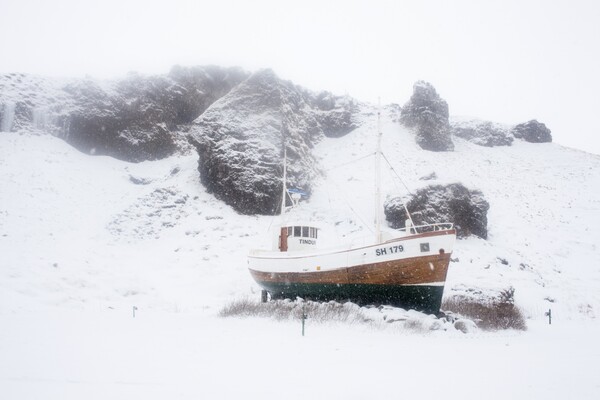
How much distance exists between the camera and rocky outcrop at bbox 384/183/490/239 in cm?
2431

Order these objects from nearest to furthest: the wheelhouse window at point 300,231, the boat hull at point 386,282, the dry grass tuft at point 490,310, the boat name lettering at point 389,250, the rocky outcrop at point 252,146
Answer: the dry grass tuft at point 490,310, the boat hull at point 386,282, the boat name lettering at point 389,250, the wheelhouse window at point 300,231, the rocky outcrop at point 252,146

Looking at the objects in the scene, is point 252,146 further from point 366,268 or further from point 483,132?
point 483,132

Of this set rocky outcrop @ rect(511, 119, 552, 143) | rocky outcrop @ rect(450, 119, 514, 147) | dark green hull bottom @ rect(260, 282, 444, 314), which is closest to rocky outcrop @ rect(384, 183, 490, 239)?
dark green hull bottom @ rect(260, 282, 444, 314)

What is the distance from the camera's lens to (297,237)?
1711cm

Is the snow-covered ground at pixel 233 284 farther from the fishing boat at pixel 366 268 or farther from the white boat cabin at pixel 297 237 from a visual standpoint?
the white boat cabin at pixel 297 237

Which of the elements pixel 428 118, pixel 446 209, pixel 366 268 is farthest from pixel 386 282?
pixel 428 118

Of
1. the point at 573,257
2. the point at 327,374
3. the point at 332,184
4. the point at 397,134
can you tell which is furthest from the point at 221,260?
the point at 397,134

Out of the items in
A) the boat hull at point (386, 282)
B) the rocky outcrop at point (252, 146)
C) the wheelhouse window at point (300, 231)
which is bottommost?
the boat hull at point (386, 282)

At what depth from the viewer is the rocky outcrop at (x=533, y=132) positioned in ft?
155

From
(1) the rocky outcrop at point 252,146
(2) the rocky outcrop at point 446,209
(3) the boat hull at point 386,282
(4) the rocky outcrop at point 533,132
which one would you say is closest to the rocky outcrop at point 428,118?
(4) the rocky outcrop at point 533,132

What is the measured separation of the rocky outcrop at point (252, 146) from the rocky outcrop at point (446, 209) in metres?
8.01

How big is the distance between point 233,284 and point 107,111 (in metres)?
25.6

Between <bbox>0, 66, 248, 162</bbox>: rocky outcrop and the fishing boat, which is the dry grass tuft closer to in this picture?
the fishing boat

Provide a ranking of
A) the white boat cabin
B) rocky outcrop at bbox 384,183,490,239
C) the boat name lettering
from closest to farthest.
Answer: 1. the boat name lettering
2. the white boat cabin
3. rocky outcrop at bbox 384,183,490,239
